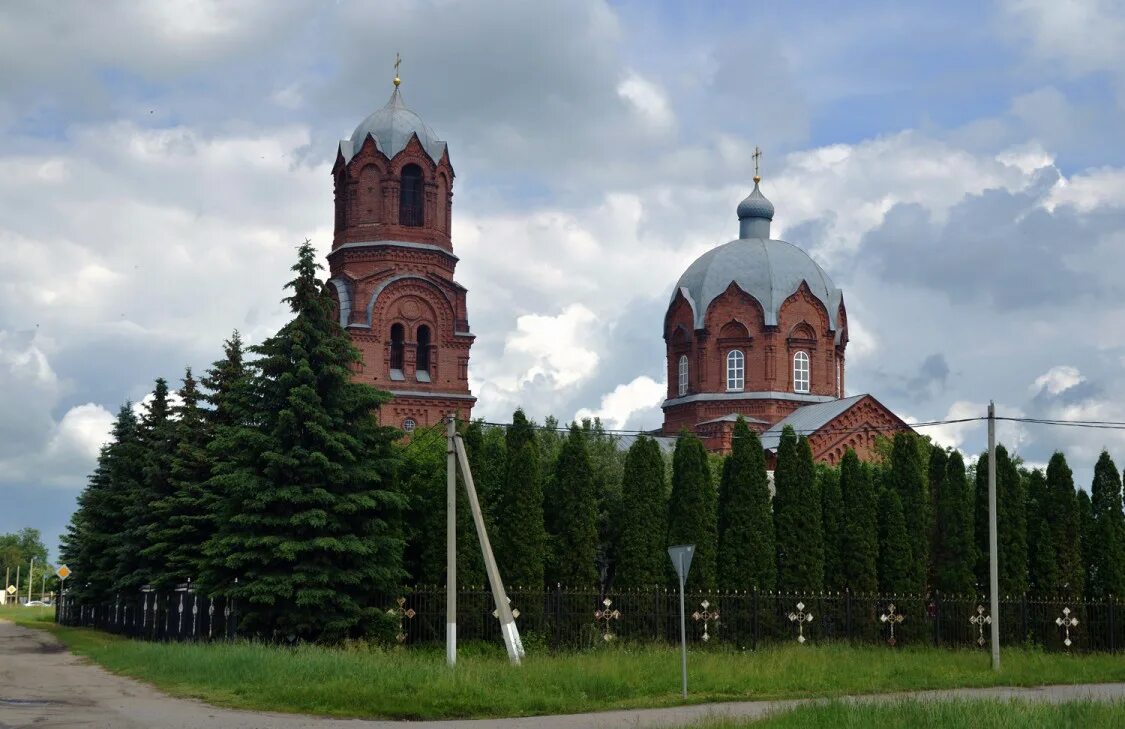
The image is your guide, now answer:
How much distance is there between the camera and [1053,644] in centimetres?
3102

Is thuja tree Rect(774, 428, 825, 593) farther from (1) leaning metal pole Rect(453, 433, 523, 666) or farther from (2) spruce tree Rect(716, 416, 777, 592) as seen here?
(1) leaning metal pole Rect(453, 433, 523, 666)

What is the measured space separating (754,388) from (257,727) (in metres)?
39.9

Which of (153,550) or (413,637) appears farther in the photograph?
(153,550)

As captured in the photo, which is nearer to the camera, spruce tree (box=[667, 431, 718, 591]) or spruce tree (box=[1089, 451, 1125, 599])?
spruce tree (box=[667, 431, 718, 591])

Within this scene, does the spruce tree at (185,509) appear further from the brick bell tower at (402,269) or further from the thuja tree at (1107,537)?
the thuja tree at (1107,537)

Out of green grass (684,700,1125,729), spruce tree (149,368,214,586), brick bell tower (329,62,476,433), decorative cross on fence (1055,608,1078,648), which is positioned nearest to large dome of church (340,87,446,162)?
brick bell tower (329,62,476,433)

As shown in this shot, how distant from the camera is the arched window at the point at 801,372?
53.4 m

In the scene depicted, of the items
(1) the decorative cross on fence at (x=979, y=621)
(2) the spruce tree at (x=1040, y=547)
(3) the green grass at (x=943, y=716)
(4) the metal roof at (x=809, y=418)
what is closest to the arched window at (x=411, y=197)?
(4) the metal roof at (x=809, y=418)

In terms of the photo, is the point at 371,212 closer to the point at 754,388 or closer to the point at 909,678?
the point at 754,388

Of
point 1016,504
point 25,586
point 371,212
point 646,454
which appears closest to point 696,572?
point 646,454

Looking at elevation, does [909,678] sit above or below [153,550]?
below

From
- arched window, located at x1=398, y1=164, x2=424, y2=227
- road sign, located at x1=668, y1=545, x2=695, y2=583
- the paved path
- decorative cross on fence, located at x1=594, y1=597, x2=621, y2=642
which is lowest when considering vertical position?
the paved path

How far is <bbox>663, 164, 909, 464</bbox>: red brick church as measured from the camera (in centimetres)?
5238

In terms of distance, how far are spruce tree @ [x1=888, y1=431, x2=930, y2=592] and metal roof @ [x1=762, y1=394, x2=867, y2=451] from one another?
16.5m
